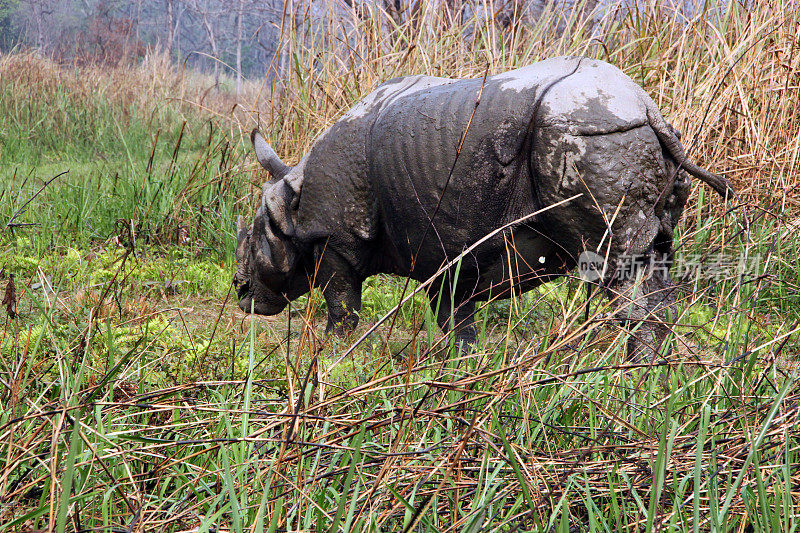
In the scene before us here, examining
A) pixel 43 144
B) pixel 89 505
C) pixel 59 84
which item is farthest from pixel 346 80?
pixel 59 84

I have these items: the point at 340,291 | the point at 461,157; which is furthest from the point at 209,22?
the point at 461,157

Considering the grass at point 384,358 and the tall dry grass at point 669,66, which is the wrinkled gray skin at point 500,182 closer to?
the grass at point 384,358

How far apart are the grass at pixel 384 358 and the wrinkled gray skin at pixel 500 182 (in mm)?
344

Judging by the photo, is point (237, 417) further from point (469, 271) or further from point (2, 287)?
point (2, 287)

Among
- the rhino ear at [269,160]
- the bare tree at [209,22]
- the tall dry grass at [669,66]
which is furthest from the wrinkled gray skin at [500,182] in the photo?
the bare tree at [209,22]

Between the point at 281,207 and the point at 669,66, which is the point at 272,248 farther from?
the point at 669,66

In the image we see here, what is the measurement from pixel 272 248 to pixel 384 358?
1.07 metres

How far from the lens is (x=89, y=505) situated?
5.61ft

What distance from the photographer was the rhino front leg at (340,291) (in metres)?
3.56

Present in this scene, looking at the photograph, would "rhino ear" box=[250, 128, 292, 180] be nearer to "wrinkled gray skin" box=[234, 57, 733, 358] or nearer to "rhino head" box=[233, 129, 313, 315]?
"rhino head" box=[233, 129, 313, 315]

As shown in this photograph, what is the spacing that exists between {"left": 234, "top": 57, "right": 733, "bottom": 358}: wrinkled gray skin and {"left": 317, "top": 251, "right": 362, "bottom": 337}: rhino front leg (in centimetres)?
2

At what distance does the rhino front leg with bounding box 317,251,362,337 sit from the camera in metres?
3.56

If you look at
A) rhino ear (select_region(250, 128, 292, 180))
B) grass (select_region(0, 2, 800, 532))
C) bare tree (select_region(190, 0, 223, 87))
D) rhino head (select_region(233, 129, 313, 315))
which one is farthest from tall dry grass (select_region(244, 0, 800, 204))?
bare tree (select_region(190, 0, 223, 87))

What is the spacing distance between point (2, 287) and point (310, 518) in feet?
11.2
